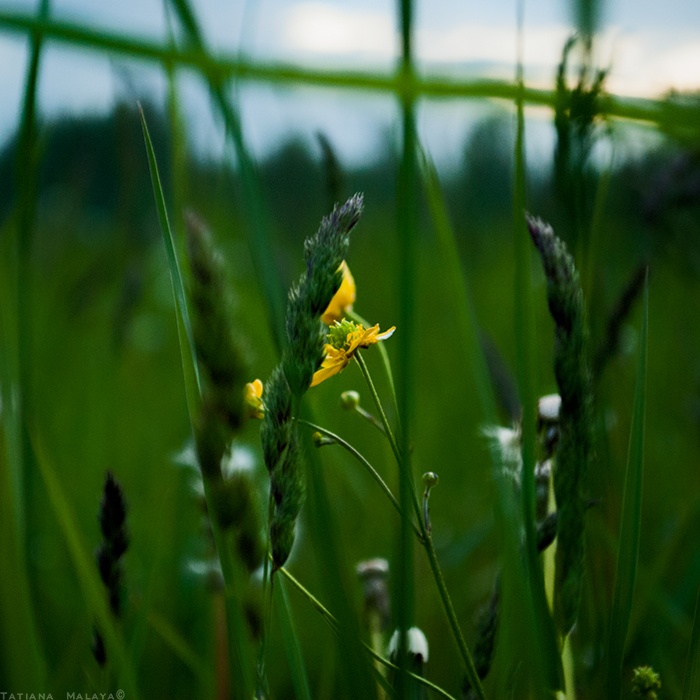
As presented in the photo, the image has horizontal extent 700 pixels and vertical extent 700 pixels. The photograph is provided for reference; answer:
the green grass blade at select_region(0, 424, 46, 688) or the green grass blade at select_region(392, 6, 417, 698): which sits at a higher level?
the green grass blade at select_region(392, 6, 417, 698)

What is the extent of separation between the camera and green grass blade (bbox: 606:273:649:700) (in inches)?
13.2

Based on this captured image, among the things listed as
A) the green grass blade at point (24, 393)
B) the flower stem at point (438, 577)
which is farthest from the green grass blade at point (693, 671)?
the green grass blade at point (24, 393)

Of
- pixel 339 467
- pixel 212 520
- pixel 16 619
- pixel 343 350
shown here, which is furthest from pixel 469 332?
pixel 339 467

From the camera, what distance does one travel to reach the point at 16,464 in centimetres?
51

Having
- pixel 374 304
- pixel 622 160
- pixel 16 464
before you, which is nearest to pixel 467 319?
pixel 16 464

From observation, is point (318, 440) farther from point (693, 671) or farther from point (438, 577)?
point (693, 671)

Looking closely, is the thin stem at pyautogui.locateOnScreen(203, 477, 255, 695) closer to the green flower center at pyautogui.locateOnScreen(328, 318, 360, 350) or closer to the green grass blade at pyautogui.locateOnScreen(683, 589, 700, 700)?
the green flower center at pyautogui.locateOnScreen(328, 318, 360, 350)

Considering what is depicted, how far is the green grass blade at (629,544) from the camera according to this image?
1.10 feet

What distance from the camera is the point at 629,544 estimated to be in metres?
0.36

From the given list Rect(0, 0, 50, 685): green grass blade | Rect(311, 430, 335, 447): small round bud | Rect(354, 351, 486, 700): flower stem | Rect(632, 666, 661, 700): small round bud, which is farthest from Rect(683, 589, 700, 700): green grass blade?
Rect(0, 0, 50, 685): green grass blade

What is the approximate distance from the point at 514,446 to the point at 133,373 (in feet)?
5.90

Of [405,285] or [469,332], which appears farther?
[469,332]

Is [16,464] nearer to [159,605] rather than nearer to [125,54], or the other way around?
[125,54]

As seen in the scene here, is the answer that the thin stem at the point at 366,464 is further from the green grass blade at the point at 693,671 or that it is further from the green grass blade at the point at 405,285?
the green grass blade at the point at 693,671
